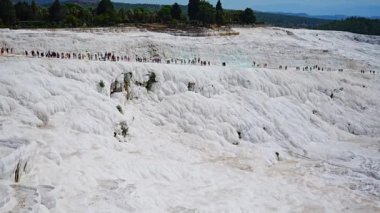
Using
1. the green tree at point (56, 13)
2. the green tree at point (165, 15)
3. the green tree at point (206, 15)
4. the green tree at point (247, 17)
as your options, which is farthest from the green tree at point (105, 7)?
the green tree at point (247, 17)

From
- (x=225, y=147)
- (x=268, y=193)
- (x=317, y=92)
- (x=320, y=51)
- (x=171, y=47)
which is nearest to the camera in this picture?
(x=268, y=193)

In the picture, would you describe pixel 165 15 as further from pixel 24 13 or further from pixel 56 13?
pixel 24 13

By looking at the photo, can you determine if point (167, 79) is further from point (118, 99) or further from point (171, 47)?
point (171, 47)

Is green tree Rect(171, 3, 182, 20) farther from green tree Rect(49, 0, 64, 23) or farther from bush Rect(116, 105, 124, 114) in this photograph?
bush Rect(116, 105, 124, 114)

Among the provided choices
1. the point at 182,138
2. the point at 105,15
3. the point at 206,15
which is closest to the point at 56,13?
the point at 105,15

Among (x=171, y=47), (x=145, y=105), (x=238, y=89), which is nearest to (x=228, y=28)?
(x=171, y=47)

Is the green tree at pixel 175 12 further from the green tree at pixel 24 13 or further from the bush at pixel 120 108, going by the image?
the bush at pixel 120 108
